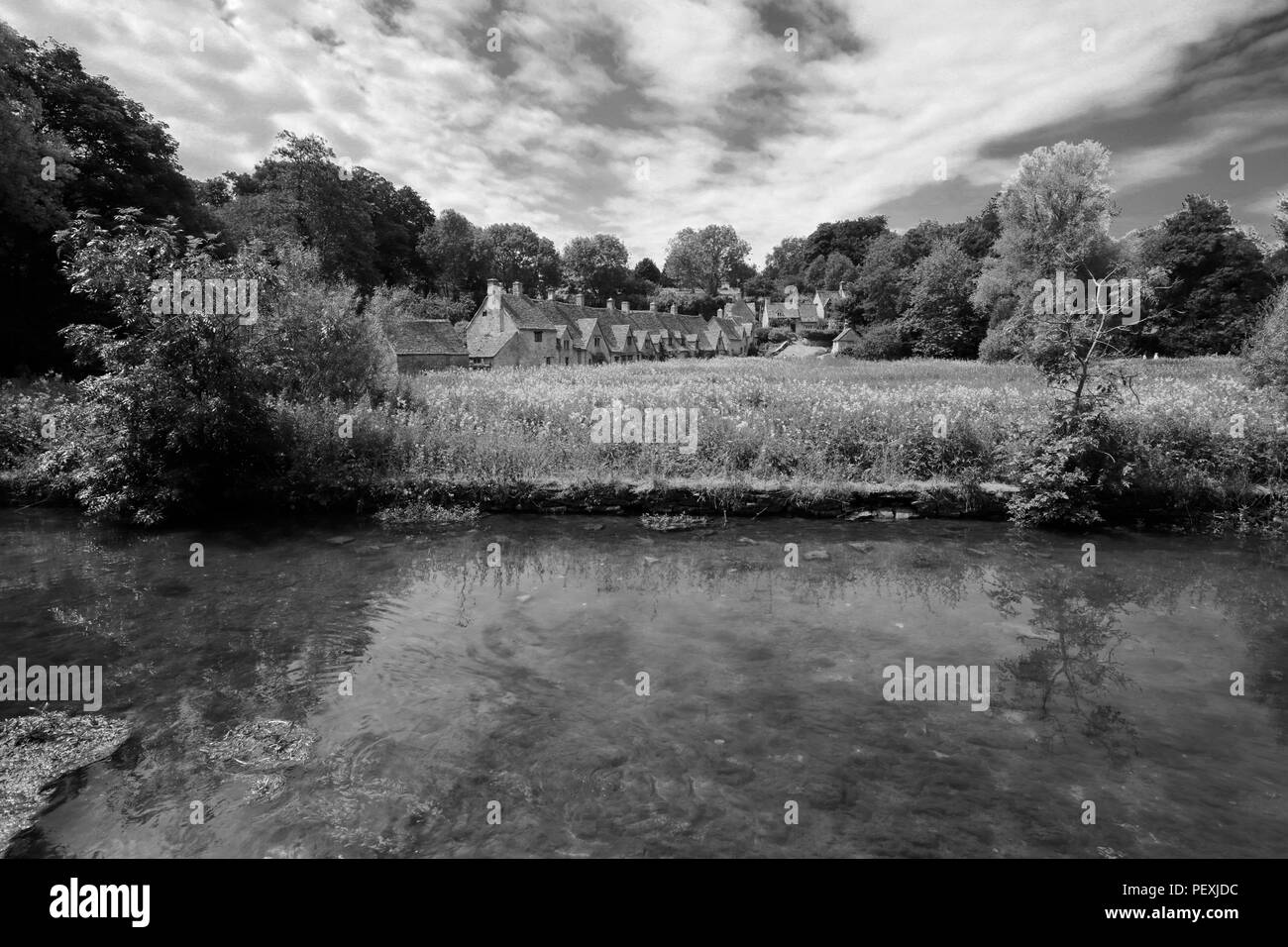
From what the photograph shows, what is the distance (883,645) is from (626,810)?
422cm

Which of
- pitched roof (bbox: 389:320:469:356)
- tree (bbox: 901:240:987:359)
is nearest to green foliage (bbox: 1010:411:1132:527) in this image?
pitched roof (bbox: 389:320:469:356)

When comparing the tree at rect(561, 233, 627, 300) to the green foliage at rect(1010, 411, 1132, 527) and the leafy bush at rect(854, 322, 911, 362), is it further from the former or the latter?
the green foliage at rect(1010, 411, 1132, 527)

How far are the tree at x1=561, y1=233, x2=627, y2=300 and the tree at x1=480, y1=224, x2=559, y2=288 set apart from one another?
7085mm

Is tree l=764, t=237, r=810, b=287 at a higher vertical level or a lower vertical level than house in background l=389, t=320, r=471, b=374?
higher

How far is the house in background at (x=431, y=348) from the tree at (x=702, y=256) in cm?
8578

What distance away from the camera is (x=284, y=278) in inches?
664

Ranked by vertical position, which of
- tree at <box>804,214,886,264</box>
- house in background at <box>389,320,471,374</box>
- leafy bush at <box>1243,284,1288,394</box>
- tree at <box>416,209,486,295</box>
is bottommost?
leafy bush at <box>1243,284,1288,394</box>

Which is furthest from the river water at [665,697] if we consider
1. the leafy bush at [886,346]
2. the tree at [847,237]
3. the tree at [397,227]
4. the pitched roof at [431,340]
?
the tree at [847,237]

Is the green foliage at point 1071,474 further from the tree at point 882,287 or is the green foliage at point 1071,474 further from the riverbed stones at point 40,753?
the tree at point 882,287

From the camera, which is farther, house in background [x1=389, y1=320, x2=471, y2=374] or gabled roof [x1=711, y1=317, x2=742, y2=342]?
gabled roof [x1=711, y1=317, x2=742, y2=342]

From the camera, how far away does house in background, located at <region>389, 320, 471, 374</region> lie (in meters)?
49.3

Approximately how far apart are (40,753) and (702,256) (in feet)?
445

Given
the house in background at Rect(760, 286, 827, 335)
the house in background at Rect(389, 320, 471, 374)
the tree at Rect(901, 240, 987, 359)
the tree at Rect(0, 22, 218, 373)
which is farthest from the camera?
the house in background at Rect(760, 286, 827, 335)
